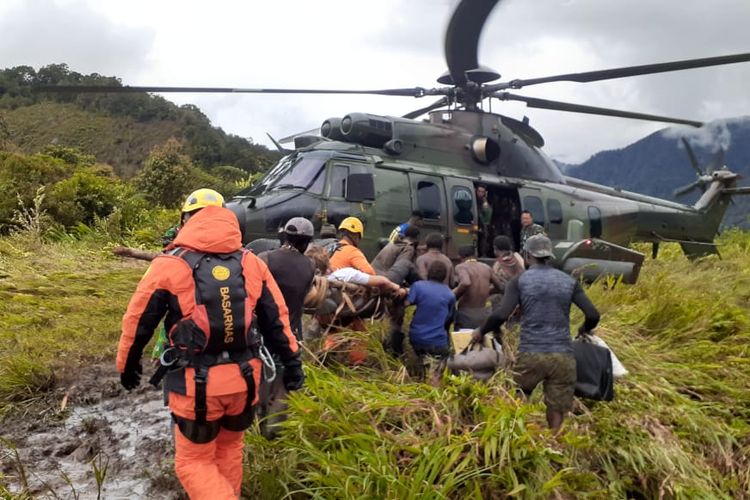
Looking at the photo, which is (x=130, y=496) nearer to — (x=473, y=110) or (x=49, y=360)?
(x=49, y=360)

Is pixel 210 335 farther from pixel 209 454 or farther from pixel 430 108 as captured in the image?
pixel 430 108

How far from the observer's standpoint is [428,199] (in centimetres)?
872

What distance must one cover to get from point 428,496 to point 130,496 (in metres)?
1.75

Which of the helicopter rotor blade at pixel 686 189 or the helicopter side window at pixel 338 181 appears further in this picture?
the helicopter rotor blade at pixel 686 189

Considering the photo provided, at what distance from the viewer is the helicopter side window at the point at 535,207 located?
9875 millimetres

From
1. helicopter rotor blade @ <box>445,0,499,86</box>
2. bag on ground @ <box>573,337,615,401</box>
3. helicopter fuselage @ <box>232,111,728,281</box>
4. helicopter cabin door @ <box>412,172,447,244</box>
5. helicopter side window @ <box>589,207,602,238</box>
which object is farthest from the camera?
helicopter side window @ <box>589,207,602,238</box>

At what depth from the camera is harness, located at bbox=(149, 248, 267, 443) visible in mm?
2910

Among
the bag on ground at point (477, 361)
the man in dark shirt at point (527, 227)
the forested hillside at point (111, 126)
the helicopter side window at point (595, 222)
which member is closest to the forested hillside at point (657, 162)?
the forested hillside at point (111, 126)

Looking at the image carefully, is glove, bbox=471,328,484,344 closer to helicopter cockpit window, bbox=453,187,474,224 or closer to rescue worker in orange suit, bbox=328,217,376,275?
rescue worker in orange suit, bbox=328,217,376,275

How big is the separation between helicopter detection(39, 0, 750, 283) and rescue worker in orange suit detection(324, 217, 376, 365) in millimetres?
2107

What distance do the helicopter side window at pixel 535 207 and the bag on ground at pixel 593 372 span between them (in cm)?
557

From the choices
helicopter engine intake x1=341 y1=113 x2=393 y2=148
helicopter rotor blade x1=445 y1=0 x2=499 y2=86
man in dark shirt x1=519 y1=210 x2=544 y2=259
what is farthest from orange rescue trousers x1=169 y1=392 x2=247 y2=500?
man in dark shirt x1=519 y1=210 x2=544 y2=259

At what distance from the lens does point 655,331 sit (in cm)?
647

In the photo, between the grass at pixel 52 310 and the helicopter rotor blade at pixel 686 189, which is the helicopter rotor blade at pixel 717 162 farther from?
the grass at pixel 52 310
